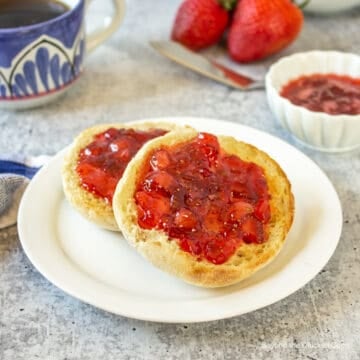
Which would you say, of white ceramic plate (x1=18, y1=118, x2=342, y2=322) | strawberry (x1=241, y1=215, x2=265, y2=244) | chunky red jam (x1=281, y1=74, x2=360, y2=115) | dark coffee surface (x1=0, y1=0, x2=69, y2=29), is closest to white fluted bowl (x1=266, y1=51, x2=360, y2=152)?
chunky red jam (x1=281, y1=74, x2=360, y2=115)

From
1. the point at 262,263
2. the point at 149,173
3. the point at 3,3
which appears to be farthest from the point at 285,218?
the point at 3,3

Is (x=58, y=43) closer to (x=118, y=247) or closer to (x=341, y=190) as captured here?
(x=118, y=247)

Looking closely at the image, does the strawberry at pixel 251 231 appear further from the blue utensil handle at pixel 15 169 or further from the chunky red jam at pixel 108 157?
the blue utensil handle at pixel 15 169

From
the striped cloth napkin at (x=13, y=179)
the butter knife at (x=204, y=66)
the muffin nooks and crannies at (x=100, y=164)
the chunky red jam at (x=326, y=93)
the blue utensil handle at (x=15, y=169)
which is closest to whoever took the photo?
the muffin nooks and crannies at (x=100, y=164)

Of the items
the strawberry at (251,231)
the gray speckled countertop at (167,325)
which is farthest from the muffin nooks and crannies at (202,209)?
the gray speckled countertop at (167,325)

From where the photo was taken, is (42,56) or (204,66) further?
(204,66)

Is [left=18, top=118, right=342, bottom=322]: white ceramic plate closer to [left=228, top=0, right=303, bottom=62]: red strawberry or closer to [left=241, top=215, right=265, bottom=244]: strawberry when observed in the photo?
[left=241, top=215, right=265, bottom=244]: strawberry

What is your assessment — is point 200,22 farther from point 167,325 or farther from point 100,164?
point 167,325

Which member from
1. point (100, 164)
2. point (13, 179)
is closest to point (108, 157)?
point (100, 164)
